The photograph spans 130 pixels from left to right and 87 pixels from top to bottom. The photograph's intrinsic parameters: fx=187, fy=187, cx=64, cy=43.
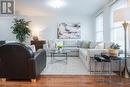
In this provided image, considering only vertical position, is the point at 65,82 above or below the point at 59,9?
below

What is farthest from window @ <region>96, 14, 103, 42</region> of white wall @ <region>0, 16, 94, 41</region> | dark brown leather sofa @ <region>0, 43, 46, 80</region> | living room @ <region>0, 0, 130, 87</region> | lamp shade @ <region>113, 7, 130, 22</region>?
dark brown leather sofa @ <region>0, 43, 46, 80</region>

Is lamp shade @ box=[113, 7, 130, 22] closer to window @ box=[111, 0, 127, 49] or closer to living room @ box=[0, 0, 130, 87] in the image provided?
living room @ box=[0, 0, 130, 87]

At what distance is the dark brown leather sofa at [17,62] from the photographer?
13.7 ft

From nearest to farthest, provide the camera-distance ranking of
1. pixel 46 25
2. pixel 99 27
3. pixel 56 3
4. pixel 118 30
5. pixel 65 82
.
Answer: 1. pixel 65 82
2. pixel 118 30
3. pixel 56 3
4. pixel 99 27
5. pixel 46 25

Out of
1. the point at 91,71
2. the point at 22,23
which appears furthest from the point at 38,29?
the point at 91,71

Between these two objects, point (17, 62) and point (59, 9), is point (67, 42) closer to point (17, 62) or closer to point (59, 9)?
point (59, 9)

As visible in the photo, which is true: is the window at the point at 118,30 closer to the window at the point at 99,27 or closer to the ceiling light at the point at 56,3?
the window at the point at 99,27

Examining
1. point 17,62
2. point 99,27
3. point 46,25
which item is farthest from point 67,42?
point 17,62

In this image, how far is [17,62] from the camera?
13.9ft

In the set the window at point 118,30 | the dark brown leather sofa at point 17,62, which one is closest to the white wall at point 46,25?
the window at point 118,30

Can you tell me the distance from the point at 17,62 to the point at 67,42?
5916mm

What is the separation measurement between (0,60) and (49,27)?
6.62 metres

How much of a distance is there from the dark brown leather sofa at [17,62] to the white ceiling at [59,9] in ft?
14.1

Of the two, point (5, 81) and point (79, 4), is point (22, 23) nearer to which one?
point (79, 4)
